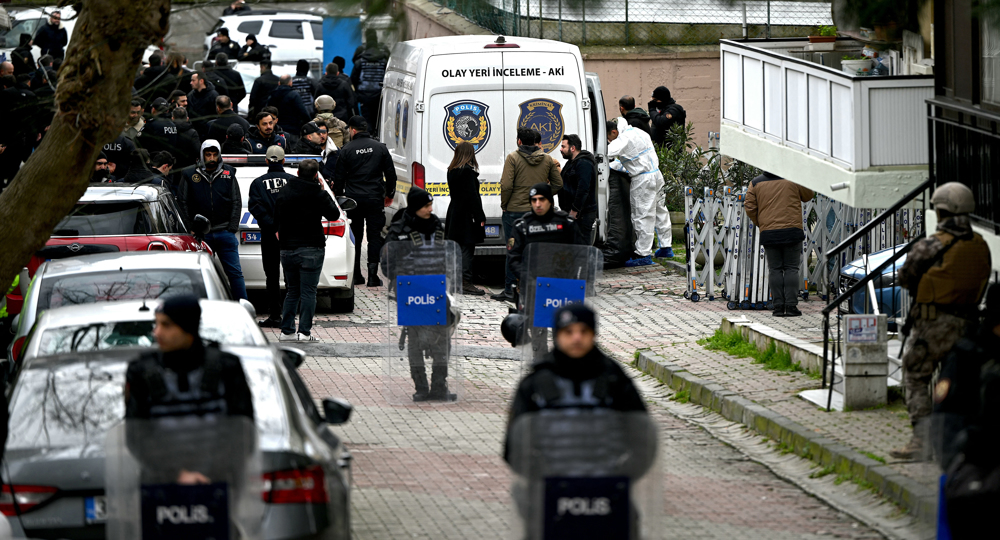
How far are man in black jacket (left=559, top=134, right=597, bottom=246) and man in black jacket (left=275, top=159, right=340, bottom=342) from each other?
3.68 meters

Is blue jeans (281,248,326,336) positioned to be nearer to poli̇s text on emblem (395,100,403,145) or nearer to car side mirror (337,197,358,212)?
car side mirror (337,197,358,212)

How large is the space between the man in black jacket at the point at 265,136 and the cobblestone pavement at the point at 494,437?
12.4ft

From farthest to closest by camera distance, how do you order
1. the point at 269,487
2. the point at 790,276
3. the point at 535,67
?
the point at 535,67 → the point at 790,276 → the point at 269,487

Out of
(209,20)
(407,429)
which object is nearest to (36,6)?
(209,20)

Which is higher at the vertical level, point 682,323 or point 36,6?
point 36,6

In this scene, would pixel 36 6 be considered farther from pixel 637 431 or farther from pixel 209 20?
pixel 637 431

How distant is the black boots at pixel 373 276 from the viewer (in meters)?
17.4

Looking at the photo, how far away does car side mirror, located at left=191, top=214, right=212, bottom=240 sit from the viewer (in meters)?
13.2

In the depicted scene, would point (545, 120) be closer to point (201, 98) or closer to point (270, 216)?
point (270, 216)

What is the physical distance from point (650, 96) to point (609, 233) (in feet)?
20.4

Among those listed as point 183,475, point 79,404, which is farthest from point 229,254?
point 183,475

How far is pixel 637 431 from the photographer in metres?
5.29

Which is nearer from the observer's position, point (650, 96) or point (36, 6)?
point (36, 6)

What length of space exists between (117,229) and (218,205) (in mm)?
2083
